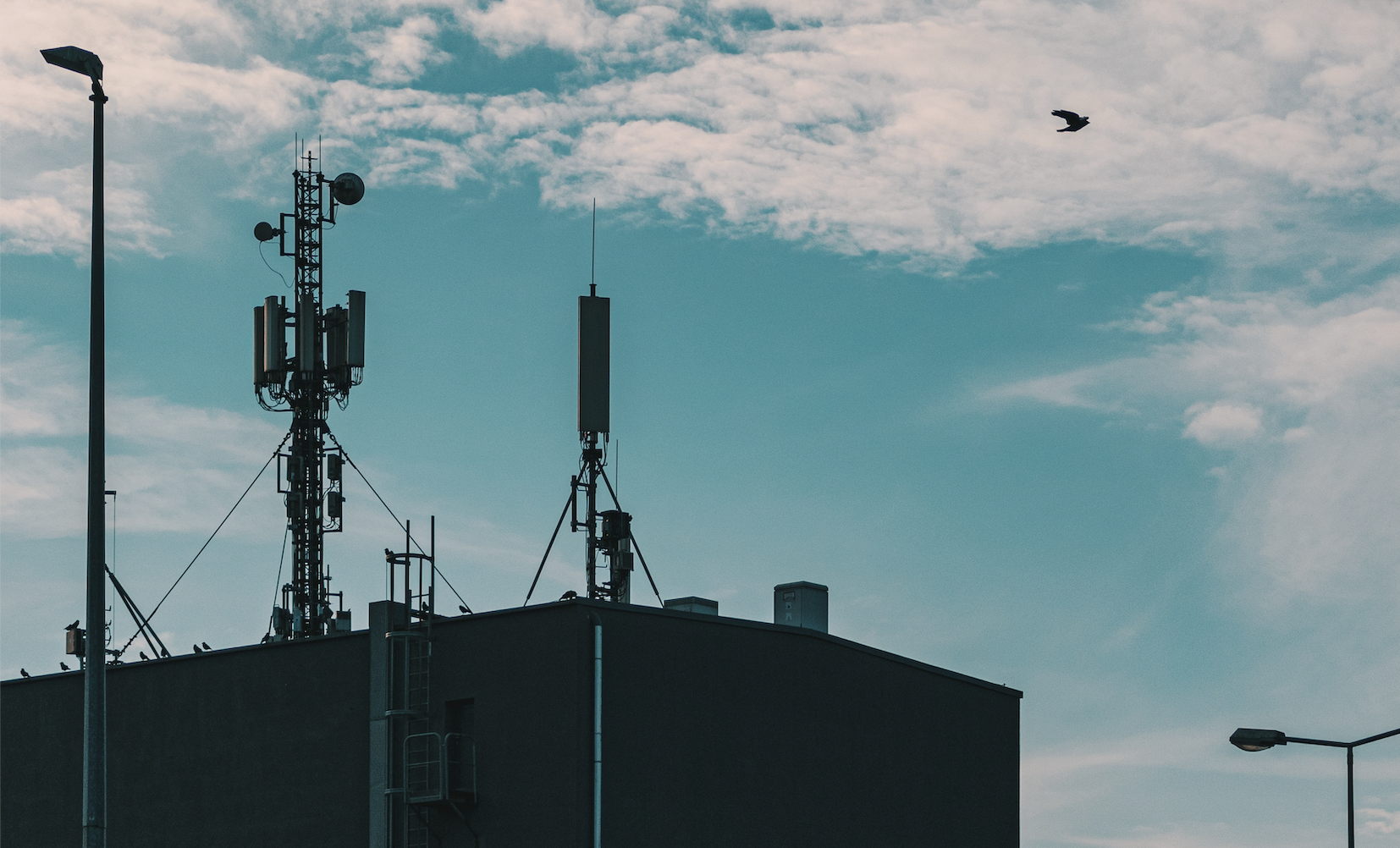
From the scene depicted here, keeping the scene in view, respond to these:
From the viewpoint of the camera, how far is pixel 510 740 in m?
33.7

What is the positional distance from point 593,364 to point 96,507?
23875 millimetres

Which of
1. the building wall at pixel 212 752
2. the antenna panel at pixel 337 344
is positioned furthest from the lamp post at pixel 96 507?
the antenna panel at pixel 337 344

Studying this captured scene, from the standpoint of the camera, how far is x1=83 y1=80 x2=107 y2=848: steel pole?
20.5 meters

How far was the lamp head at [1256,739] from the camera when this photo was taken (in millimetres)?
31828

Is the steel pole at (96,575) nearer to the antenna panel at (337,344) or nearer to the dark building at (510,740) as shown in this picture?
the dark building at (510,740)

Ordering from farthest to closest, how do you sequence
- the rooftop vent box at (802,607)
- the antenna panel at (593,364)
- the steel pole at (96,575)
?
the antenna panel at (593,364) < the rooftop vent box at (802,607) < the steel pole at (96,575)

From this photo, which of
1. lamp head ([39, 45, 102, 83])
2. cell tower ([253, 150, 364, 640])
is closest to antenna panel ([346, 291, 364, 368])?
cell tower ([253, 150, 364, 640])

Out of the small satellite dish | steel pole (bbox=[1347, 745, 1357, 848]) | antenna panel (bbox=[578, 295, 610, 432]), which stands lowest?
steel pole (bbox=[1347, 745, 1357, 848])

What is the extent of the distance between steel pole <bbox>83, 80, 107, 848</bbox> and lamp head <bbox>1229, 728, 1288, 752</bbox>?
67.3ft

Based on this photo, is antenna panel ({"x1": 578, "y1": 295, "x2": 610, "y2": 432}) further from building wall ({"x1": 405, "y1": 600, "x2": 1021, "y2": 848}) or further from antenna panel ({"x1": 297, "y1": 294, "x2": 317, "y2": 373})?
antenna panel ({"x1": 297, "y1": 294, "x2": 317, "y2": 373})

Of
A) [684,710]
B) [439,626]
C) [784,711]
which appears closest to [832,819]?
[784,711]

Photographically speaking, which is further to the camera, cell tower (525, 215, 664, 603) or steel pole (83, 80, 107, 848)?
cell tower (525, 215, 664, 603)

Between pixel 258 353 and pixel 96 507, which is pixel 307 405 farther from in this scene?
pixel 96 507

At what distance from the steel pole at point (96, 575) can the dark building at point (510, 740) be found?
42.8 feet
